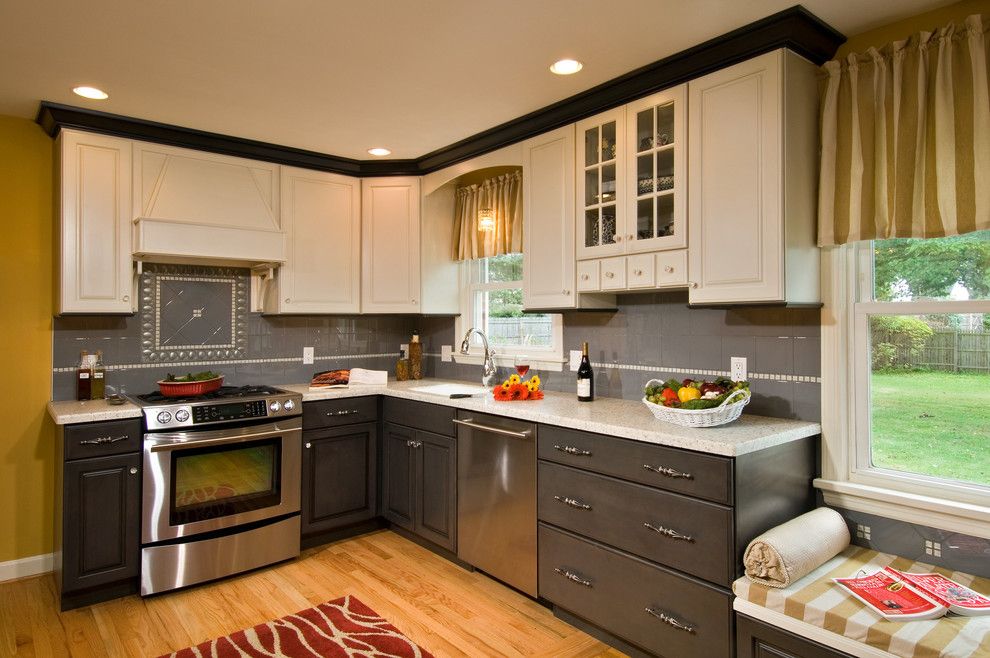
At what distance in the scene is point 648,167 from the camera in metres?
2.77

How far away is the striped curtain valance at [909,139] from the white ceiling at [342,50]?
19cm

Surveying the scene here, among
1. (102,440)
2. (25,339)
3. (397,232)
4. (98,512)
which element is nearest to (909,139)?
(397,232)

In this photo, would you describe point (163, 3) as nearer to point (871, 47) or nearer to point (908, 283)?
point (871, 47)

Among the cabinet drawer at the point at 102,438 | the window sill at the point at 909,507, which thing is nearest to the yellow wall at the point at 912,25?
the window sill at the point at 909,507

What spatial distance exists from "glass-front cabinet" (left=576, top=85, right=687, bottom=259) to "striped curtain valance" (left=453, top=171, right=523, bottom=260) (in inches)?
30.3

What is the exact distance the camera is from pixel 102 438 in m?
2.88

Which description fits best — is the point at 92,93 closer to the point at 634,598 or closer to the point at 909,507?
the point at 634,598

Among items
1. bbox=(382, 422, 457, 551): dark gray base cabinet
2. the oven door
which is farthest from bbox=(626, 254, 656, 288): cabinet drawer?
the oven door

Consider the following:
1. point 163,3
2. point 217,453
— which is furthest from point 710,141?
point 217,453

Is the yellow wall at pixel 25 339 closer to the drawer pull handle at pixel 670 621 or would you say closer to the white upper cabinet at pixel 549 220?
the white upper cabinet at pixel 549 220

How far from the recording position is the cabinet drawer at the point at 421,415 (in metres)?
3.30

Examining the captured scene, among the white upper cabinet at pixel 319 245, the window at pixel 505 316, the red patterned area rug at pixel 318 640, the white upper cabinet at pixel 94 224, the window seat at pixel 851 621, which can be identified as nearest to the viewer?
the window seat at pixel 851 621

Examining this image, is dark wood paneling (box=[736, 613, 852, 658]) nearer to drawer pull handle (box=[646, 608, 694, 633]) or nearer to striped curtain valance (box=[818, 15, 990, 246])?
drawer pull handle (box=[646, 608, 694, 633])

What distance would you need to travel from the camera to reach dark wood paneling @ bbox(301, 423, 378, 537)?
3.53m
